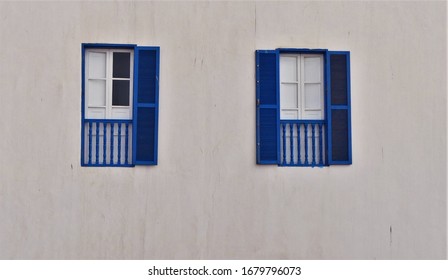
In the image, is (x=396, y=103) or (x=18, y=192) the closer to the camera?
(x=18, y=192)

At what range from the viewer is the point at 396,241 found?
5418 mm

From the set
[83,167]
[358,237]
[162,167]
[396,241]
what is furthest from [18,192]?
[396,241]

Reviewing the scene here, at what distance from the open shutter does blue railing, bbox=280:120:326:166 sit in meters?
0.11

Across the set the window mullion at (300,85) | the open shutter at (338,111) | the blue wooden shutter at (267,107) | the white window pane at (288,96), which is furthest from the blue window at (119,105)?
the open shutter at (338,111)

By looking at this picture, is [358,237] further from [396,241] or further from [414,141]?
[414,141]

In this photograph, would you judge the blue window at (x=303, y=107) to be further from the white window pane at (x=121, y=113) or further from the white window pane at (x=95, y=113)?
the white window pane at (x=95, y=113)

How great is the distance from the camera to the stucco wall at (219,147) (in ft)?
17.0

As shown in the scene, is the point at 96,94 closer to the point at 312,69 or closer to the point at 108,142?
the point at 108,142

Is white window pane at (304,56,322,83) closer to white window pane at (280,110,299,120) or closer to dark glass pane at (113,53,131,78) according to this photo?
white window pane at (280,110,299,120)

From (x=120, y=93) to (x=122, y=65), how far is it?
0.33 metres

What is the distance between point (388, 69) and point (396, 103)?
417 mm

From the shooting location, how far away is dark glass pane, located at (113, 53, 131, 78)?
5.38 meters

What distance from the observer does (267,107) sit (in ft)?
17.6

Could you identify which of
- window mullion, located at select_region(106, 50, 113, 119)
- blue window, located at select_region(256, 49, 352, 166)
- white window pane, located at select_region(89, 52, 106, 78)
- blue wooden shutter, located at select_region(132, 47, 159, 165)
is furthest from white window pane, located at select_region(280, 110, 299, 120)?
white window pane, located at select_region(89, 52, 106, 78)
